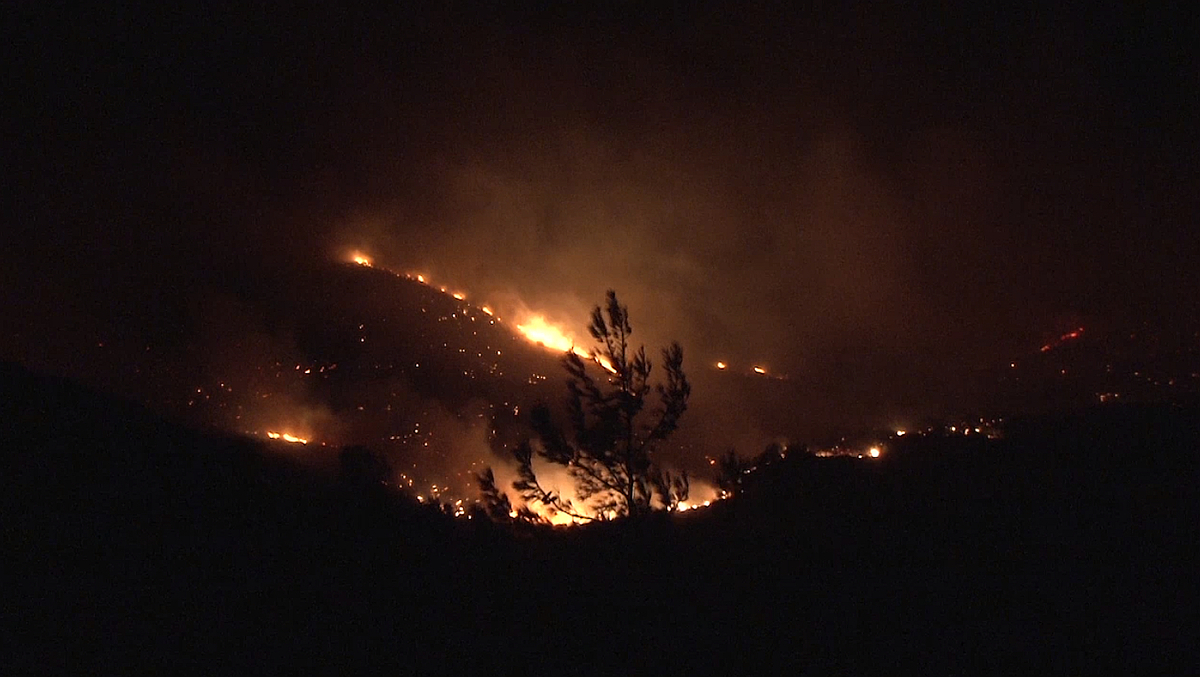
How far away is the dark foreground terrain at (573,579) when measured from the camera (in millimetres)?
6105

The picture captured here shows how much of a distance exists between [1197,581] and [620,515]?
6142 millimetres

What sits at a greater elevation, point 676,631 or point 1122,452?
point 1122,452

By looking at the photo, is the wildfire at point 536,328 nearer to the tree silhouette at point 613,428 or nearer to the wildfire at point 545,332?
the wildfire at point 545,332

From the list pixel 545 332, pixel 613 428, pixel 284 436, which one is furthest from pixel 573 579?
pixel 545 332

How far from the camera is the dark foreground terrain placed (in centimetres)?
611

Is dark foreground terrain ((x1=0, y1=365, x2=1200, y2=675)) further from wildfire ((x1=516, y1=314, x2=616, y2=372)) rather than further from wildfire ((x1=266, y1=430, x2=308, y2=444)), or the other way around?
wildfire ((x1=516, y1=314, x2=616, y2=372))

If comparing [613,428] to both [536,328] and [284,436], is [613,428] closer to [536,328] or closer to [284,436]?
[284,436]

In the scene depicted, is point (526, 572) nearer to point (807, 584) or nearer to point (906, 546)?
point (807, 584)

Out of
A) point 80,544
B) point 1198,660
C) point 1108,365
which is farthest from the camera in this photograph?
point 1108,365

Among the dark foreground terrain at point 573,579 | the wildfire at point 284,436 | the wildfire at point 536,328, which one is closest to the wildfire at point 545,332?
the wildfire at point 536,328

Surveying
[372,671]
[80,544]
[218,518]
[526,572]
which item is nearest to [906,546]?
[526,572]

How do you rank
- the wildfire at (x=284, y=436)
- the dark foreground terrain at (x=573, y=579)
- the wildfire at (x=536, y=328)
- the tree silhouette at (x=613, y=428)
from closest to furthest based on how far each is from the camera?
the dark foreground terrain at (x=573, y=579) → the tree silhouette at (x=613, y=428) → the wildfire at (x=284, y=436) → the wildfire at (x=536, y=328)

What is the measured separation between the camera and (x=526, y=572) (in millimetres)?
8070

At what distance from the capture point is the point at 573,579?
789 centimetres
